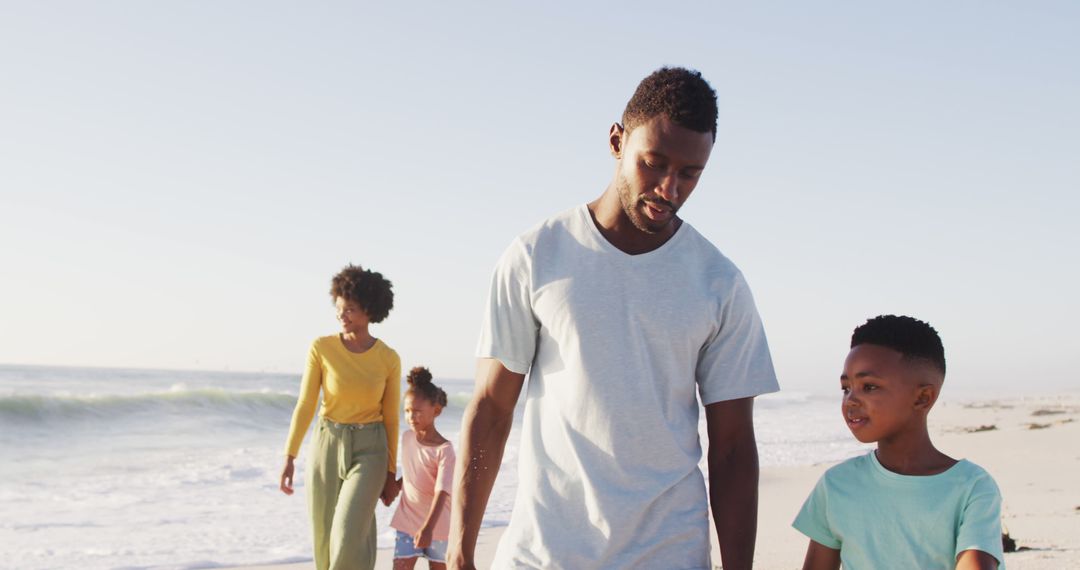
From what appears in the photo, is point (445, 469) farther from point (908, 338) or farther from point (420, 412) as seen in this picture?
point (908, 338)

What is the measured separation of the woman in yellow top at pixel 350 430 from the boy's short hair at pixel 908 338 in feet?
12.3

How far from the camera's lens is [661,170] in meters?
2.75

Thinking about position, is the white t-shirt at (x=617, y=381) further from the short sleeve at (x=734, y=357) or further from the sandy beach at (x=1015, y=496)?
the sandy beach at (x=1015, y=496)

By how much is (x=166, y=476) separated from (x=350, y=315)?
945cm

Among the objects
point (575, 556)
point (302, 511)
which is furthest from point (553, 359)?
point (302, 511)

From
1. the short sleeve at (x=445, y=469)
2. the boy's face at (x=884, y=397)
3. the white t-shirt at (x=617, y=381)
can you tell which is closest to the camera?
the white t-shirt at (x=617, y=381)

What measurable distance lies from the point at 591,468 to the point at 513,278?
0.53 metres

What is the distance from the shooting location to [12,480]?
47.9ft

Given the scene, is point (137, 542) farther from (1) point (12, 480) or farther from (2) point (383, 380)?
(1) point (12, 480)

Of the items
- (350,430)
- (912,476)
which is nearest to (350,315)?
(350,430)

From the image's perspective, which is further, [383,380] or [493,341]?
[383,380]

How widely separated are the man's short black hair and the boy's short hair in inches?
30.8

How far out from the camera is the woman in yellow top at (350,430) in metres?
6.14

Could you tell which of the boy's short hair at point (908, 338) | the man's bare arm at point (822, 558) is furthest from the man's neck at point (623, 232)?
the man's bare arm at point (822, 558)
